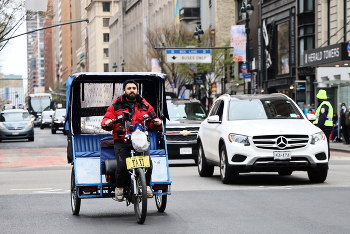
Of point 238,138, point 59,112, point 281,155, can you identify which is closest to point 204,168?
point 238,138

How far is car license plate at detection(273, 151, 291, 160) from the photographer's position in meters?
14.5

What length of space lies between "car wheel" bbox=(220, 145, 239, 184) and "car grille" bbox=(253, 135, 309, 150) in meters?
0.84

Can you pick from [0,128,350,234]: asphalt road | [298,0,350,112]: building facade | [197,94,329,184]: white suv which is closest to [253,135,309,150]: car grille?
[197,94,329,184]: white suv

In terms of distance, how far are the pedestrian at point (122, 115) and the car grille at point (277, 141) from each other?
4.56 metres

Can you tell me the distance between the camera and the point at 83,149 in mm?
12055

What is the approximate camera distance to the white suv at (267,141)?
14.5m

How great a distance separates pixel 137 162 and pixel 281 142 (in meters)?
5.23

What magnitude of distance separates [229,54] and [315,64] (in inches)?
914

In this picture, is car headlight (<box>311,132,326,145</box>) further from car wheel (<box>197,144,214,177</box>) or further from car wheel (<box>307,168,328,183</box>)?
car wheel (<box>197,144,214,177</box>)

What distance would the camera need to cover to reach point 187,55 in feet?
160

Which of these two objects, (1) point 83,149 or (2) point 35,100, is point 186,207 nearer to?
(1) point 83,149

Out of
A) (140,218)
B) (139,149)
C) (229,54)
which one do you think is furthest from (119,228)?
(229,54)

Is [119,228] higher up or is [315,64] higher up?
[315,64]

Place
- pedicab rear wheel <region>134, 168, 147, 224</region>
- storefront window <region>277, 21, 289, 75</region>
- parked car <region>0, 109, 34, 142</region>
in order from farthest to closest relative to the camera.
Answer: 1. storefront window <region>277, 21, 289, 75</region>
2. parked car <region>0, 109, 34, 142</region>
3. pedicab rear wheel <region>134, 168, 147, 224</region>
